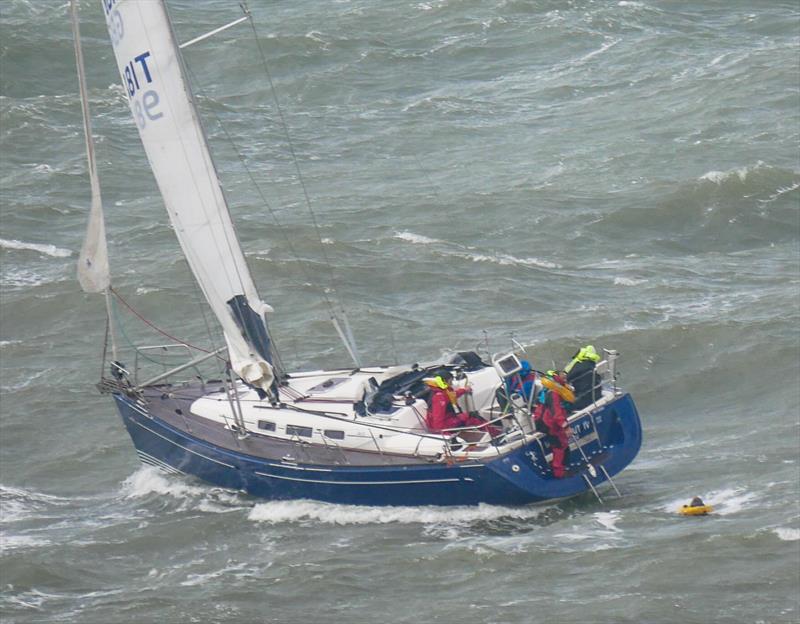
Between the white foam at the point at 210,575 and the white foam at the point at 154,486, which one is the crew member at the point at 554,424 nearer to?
the white foam at the point at 210,575

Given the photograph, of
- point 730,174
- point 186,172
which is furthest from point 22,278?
point 730,174

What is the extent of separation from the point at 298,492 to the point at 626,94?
85.3 ft

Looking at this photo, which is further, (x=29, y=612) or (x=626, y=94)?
(x=626, y=94)

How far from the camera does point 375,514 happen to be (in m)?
20.8

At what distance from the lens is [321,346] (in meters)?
29.0

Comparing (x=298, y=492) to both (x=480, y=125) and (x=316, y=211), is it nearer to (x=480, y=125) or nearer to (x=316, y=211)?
(x=316, y=211)

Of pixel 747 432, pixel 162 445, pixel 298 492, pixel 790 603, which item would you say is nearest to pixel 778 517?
pixel 790 603

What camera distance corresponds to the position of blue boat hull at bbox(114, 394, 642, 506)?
2005 centimetres

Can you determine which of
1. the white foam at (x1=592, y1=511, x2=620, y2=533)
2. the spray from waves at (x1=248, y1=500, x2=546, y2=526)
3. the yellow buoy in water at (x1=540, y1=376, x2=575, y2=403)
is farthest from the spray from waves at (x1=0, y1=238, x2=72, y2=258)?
the white foam at (x1=592, y1=511, x2=620, y2=533)

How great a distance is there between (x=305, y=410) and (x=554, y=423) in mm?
3554

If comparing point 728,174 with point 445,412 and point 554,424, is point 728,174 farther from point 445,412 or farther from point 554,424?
point 554,424

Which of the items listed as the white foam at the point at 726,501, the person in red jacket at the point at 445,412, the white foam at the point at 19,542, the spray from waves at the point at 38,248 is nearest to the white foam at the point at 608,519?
the white foam at the point at 726,501

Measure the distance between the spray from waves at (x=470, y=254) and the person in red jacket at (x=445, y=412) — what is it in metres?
12.2

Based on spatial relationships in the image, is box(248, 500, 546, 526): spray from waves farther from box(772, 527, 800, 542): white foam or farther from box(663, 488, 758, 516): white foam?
box(772, 527, 800, 542): white foam
